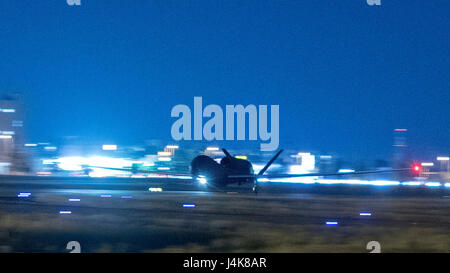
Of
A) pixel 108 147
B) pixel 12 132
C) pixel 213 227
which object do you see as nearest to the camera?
pixel 213 227

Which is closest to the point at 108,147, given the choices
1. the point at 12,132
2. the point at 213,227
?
the point at 12,132

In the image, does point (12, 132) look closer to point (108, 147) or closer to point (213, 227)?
point (108, 147)

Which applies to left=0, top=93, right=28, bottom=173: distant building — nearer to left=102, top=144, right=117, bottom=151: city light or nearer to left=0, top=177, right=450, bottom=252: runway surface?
left=102, top=144, right=117, bottom=151: city light

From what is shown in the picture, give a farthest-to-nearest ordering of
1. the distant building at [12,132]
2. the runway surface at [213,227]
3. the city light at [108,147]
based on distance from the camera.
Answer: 1. the distant building at [12,132]
2. the city light at [108,147]
3. the runway surface at [213,227]

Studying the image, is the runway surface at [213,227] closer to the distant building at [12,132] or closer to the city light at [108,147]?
the city light at [108,147]

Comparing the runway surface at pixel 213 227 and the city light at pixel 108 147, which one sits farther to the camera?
the city light at pixel 108 147

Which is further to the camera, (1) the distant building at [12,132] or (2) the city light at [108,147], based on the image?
(1) the distant building at [12,132]

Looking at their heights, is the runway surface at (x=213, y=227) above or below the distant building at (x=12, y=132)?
below

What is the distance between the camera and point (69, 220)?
15.9 metres

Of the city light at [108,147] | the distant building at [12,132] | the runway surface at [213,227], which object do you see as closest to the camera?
the runway surface at [213,227]

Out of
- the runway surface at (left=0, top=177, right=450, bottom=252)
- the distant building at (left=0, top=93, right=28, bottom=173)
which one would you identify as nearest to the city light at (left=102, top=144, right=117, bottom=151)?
the distant building at (left=0, top=93, right=28, bottom=173)

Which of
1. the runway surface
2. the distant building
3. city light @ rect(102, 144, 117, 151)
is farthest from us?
the distant building

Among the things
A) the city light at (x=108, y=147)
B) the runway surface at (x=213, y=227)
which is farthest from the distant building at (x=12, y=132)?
the runway surface at (x=213, y=227)
